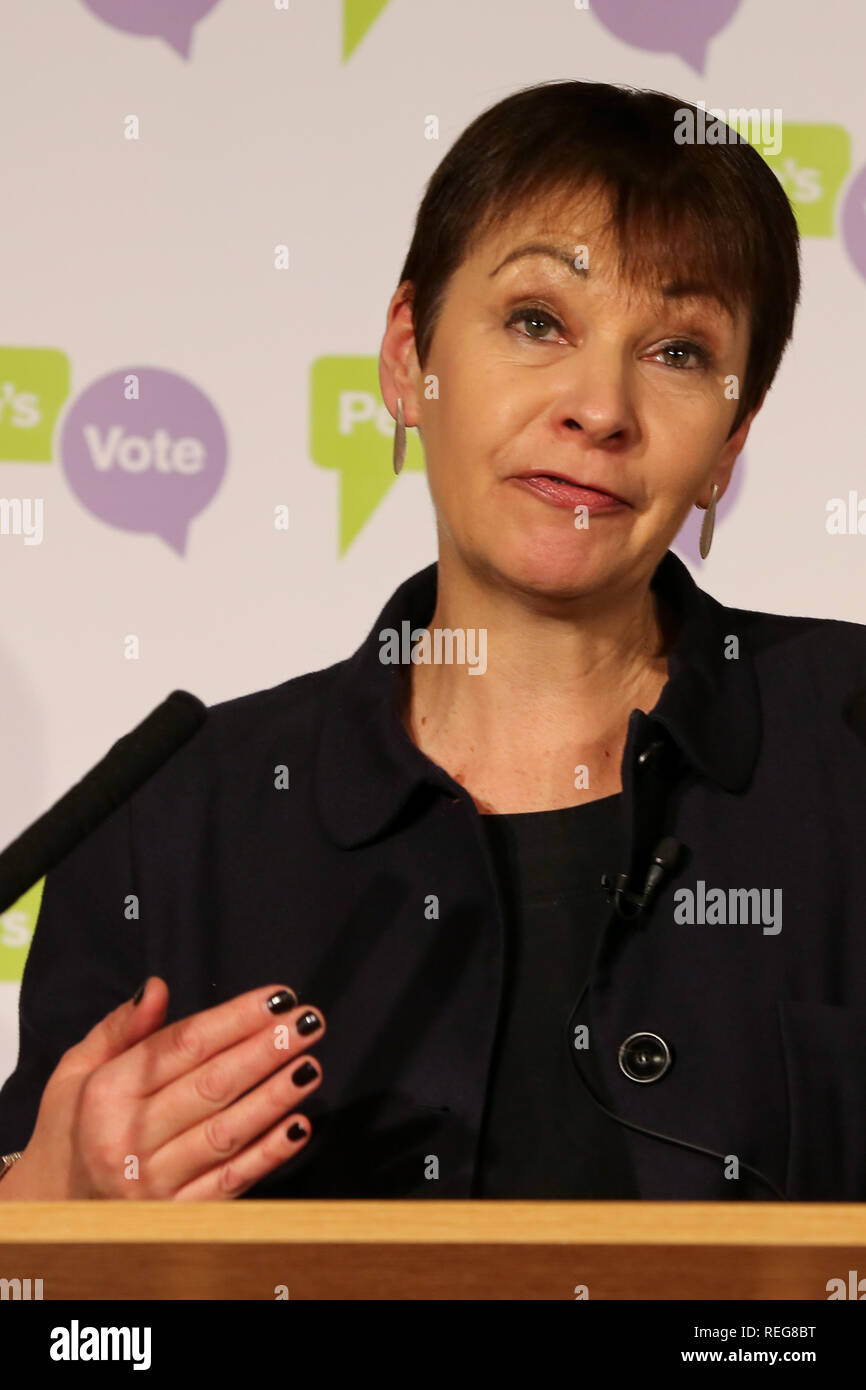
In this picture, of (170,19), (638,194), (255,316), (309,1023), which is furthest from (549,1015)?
(170,19)

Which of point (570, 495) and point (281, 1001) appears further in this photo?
point (570, 495)

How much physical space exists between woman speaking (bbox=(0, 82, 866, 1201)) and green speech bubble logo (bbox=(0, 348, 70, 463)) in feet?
1.14

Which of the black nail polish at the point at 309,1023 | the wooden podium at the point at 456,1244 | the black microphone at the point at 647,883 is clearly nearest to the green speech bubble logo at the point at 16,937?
the black microphone at the point at 647,883

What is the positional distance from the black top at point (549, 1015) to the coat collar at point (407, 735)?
0.07 metres

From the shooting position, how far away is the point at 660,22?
1573 millimetres

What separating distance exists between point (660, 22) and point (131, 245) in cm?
53

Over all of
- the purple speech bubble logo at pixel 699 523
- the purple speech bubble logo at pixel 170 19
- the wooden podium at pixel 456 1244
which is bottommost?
the wooden podium at pixel 456 1244

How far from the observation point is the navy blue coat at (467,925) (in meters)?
1.15

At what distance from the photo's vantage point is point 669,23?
1573 mm

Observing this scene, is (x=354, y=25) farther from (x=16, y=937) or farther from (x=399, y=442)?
(x=16, y=937)

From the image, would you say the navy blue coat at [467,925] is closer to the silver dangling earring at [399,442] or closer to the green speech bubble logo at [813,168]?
the silver dangling earring at [399,442]

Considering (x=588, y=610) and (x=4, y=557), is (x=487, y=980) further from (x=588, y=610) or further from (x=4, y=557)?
(x=4, y=557)

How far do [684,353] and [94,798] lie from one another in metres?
0.63

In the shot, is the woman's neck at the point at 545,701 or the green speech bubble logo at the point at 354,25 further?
the green speech bubble logo at the point at 354,25
